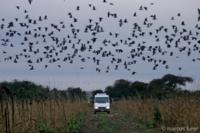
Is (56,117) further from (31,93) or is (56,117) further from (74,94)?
(74,94)

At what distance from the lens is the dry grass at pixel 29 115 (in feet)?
57.6

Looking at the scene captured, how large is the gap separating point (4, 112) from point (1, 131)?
0.57 meters

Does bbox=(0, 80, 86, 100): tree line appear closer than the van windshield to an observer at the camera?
Yes

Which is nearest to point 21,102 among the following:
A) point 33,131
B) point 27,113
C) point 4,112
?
point 27,113

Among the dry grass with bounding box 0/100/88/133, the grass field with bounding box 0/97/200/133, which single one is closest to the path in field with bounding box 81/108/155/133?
the grass field with bounding box 0/97/200/133

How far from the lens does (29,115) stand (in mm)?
22312

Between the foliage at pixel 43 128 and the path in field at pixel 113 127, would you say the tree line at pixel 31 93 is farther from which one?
the path in field at pixel 113 127

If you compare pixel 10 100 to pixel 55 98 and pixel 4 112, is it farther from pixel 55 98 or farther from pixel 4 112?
pixel 55 98

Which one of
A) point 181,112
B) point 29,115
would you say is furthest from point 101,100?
point 181,112

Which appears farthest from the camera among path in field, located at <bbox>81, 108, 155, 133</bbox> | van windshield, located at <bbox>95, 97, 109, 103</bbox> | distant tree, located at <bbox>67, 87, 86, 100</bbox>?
van windshield, located at <bbox>95, 97, 109, 103</bbox>

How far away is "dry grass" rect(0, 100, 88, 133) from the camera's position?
17547mm

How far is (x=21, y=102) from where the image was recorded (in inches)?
909

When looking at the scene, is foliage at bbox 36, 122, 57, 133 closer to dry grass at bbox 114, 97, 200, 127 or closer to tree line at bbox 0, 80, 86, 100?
tree line at bbox 0, 80, 86, 100

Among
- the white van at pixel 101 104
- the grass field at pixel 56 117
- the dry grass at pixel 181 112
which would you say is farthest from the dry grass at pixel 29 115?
the white van at pixel 101 104
